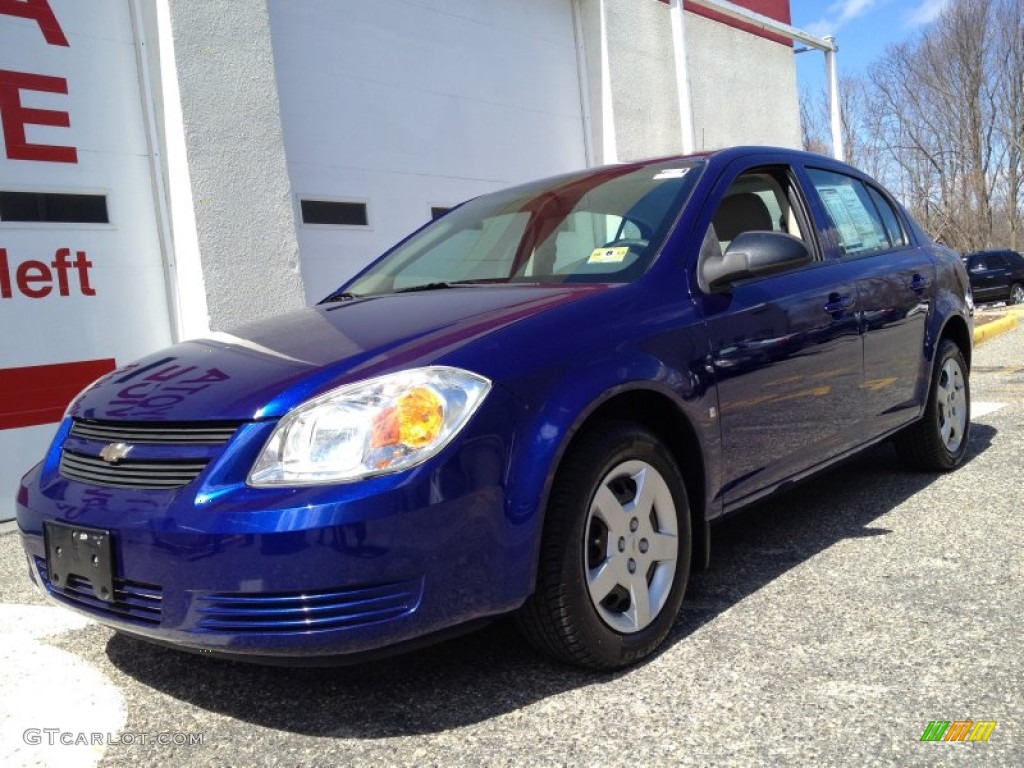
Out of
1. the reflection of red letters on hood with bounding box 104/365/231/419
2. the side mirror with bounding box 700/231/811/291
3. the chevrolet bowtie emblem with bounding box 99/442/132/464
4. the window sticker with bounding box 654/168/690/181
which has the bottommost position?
the chevrolet bowtie emblem with bounding box 99/442/132/464

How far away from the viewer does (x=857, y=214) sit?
13.6 feet

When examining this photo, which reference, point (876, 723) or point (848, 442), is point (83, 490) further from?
point (848, 442)

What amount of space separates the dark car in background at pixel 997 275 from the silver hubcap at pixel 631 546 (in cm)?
2056

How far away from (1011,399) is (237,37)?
20.4 ft

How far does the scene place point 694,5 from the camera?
1204cm

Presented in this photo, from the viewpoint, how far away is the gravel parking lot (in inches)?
84.7

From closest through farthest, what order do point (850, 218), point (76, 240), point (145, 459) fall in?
point (145, 459) < point (850, 218) < point (76, 240)

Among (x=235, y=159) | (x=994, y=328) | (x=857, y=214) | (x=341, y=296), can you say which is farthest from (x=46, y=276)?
(x=994, y=328)

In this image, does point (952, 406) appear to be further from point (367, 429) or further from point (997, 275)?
point (997, 275)

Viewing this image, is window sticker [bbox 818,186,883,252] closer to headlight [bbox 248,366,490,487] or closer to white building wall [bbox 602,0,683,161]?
headlight [bbox 248,366,490,487]

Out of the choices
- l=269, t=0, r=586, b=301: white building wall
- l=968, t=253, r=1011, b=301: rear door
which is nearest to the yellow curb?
l=269, t=0, r=586, b=301: white building wall

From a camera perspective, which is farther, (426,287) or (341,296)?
(341,296)

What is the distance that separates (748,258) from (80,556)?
85.1 inches

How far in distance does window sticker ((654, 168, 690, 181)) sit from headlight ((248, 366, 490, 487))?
4.84ft
